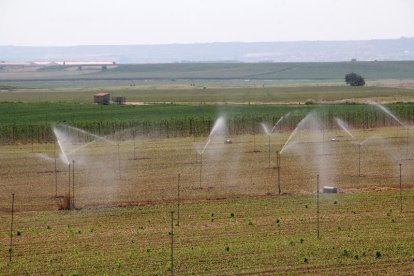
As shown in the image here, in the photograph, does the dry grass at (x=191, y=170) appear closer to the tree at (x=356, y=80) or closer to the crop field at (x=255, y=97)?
the crop field at (x=255, y=97)

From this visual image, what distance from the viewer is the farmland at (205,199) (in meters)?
21.8

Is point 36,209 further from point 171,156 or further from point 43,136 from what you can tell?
point 43,136

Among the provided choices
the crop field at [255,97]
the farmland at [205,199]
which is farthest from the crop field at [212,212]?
the crop field at [255,97]

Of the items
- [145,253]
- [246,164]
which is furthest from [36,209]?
[246,164]

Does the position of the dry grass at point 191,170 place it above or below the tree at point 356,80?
below

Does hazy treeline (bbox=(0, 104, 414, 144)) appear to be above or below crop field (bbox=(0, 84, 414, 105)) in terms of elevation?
below

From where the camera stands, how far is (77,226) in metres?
27.0

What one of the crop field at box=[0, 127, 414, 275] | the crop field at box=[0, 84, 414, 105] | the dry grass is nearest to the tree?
the crop field at box=[0, 84, 414, 105]

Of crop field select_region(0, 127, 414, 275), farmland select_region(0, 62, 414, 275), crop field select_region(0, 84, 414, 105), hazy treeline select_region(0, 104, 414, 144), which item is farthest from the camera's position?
crop field select_region(0, 84, 414, 105)

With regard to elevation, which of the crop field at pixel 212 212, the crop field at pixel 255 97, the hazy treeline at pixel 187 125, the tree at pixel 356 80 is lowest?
the crop field at pixel 212 212

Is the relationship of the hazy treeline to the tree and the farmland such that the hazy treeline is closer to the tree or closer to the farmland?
the farmland

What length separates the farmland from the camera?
859 inches

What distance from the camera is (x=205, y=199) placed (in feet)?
108

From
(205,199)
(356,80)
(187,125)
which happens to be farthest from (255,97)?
(205,199)
